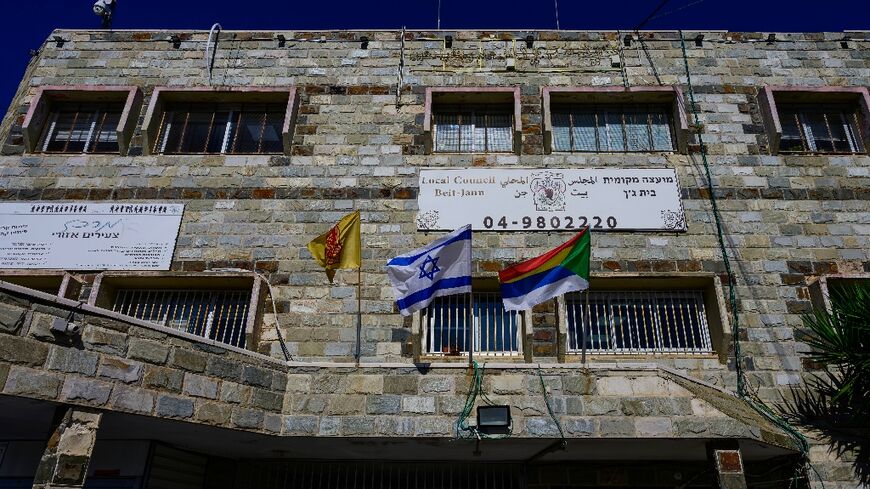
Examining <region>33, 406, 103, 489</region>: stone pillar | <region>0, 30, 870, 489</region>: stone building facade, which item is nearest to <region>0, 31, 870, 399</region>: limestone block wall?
<region>0, 30, 870, 489</region>: stone building facade

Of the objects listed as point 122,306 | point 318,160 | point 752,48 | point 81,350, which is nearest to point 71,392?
point 81,350

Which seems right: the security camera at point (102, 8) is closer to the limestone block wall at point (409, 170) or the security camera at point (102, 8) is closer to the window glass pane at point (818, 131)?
the limestone block wall at point (409, 170)

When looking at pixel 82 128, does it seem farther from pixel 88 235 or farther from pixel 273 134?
pixel 273 134

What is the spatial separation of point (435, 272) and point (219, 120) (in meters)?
6.65

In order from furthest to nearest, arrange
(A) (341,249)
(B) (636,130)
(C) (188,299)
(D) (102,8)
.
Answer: (D) (102,8)
(B) (636,130)
(C) (188,299)
(A) (341,249)

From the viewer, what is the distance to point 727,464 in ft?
25.0

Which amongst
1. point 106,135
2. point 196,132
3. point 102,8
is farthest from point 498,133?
point 102,8

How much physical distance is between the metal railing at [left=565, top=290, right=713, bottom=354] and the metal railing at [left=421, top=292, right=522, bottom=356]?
40.9 inches

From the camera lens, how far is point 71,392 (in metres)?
6.33

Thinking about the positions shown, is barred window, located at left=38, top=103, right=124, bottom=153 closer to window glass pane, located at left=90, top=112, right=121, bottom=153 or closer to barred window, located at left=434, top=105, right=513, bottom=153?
window glass pane, located at left=90, top=112, right=121, bottom=153

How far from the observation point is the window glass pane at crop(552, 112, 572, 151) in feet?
39.3

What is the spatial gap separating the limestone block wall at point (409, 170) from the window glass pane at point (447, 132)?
1.54ft

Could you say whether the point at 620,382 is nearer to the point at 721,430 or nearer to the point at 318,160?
the point at 721,430

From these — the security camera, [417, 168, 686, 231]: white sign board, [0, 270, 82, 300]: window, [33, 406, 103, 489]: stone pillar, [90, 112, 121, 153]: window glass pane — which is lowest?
[33, 406, 103, 489]: stone pillar
